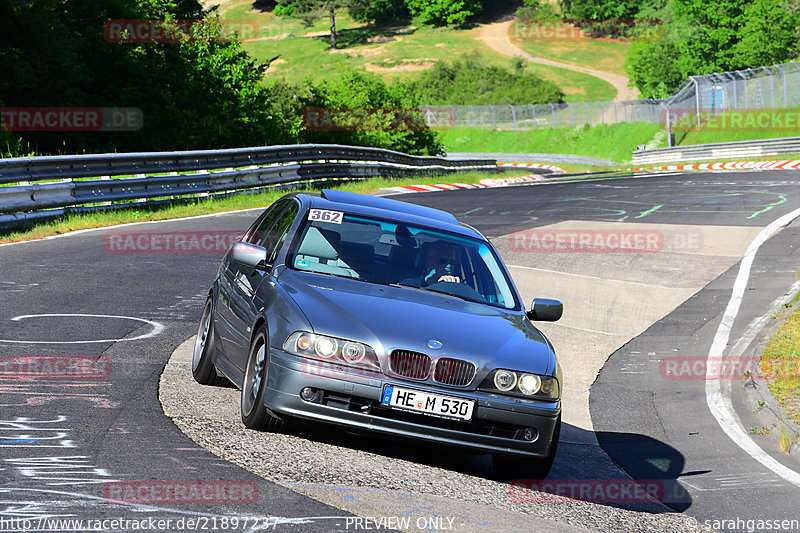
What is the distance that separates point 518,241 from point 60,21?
19156 millimetres

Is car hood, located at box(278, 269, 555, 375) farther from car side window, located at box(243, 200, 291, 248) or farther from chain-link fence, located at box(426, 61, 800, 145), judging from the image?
chain-link fence, located at box(426, 61, 800, 145)

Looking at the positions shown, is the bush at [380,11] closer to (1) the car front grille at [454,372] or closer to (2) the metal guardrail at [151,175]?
(2) the metal guardrail at [151,175]

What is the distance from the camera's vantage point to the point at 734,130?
62.2m

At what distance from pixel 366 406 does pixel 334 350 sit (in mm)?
381

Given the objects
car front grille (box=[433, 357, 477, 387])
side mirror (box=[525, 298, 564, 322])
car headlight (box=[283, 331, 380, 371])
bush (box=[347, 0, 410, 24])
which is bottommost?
bush (box=[347, 0, 410, 24])

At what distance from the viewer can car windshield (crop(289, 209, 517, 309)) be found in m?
7.41

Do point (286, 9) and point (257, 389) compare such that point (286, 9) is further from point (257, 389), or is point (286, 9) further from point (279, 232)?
point (257, 389)

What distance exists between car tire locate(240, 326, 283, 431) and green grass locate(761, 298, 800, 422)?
492 centimetres

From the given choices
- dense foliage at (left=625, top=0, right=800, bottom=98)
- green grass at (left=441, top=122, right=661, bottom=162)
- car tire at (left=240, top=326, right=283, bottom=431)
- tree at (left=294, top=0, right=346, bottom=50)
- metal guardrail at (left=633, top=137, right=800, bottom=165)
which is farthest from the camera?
tree at (left=294, top=0, right=346, bottom=50)

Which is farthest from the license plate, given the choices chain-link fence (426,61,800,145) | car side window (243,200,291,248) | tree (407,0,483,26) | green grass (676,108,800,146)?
tree (407,0,483,26)

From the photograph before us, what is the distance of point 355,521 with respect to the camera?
5035mm

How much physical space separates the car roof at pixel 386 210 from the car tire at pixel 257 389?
1441 millimetres

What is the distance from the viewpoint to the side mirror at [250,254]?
7.39 m

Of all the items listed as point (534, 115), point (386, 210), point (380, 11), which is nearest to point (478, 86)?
point (534, 115)
